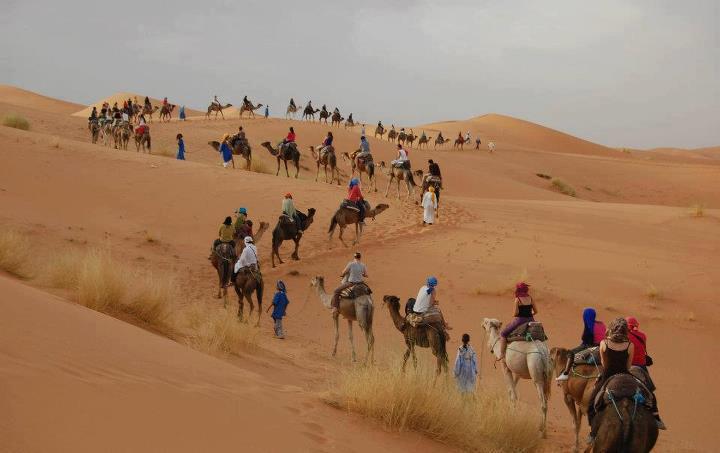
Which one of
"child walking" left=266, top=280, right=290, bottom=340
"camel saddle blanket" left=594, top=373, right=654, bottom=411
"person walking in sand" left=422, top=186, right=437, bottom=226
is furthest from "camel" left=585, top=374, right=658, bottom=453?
"person walking in sand" left=422, top=186, right=437, bottom=226

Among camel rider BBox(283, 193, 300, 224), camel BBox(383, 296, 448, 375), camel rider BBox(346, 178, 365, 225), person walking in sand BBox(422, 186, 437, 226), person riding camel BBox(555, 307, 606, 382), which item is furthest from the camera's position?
person walking in sand BBox(422, 186, 437, 226)

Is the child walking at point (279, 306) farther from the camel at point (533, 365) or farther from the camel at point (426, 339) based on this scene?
the camel at point (533, 365)

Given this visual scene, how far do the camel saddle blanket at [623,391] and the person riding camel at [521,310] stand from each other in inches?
131

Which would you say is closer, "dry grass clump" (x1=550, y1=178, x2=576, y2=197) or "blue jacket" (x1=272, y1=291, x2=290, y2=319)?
"blue jacket" (x1=272, y1=291, x2=290, y2=319)

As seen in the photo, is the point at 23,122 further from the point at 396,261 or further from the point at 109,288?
the point at 109,288

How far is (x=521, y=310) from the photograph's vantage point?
35.1 ft

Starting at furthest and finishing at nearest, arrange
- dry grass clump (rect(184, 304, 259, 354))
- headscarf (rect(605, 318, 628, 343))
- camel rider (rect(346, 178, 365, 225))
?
1. camel rider (rect(346, 178, 365, 225))
2. dry grass clump (rect(184, 304, 259, 354))
3. headscarf (rect(605, 318, 628, 343))

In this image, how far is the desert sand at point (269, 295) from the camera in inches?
215

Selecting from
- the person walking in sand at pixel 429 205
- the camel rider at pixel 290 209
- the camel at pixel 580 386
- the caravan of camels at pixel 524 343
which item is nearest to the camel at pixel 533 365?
the caravan of camels at pixel 524 343

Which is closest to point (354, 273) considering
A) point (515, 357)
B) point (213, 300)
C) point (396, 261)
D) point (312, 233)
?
point (515, 357)

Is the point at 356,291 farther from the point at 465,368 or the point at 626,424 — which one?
the point at 626,424

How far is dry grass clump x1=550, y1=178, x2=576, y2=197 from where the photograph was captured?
50.6m

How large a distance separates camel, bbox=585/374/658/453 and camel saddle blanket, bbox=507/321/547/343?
3448mm

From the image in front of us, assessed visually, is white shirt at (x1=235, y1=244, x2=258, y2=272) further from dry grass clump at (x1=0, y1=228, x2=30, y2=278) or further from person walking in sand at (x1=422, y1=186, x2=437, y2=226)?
person walking in sand at (x1=422, y1=186, x2=437, y2=226)
